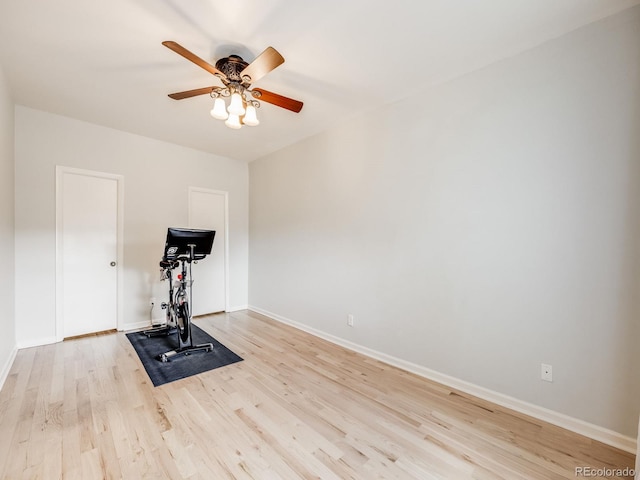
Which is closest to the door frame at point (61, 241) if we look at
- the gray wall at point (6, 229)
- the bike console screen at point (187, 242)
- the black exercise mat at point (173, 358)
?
the gray wall at point (6, 229)

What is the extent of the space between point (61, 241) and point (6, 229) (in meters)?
0.75

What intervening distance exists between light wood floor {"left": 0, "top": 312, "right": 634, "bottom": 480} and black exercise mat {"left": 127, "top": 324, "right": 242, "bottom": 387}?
0.13 meters

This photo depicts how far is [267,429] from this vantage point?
1857mm

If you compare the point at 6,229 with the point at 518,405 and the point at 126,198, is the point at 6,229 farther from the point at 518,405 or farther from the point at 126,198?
the point at 518,405

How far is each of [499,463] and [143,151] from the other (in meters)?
4.98

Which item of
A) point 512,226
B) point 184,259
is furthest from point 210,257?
point 512,226

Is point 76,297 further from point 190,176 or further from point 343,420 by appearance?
point 343,420

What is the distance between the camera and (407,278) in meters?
2.75

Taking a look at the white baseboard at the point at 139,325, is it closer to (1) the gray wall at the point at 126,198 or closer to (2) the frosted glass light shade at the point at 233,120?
(1) the gray wall at the point at 126,198

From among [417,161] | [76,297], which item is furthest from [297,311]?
[76,297]

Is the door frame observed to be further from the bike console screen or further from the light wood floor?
the bike console screen

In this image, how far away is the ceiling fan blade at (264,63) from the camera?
1.71 metres

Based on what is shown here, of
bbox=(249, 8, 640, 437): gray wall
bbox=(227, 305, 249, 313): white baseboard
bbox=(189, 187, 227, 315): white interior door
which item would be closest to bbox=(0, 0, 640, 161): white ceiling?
bbox=(249, 8, 640, 437): gray wall

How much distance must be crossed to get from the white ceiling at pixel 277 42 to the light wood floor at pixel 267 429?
8.93 feet
